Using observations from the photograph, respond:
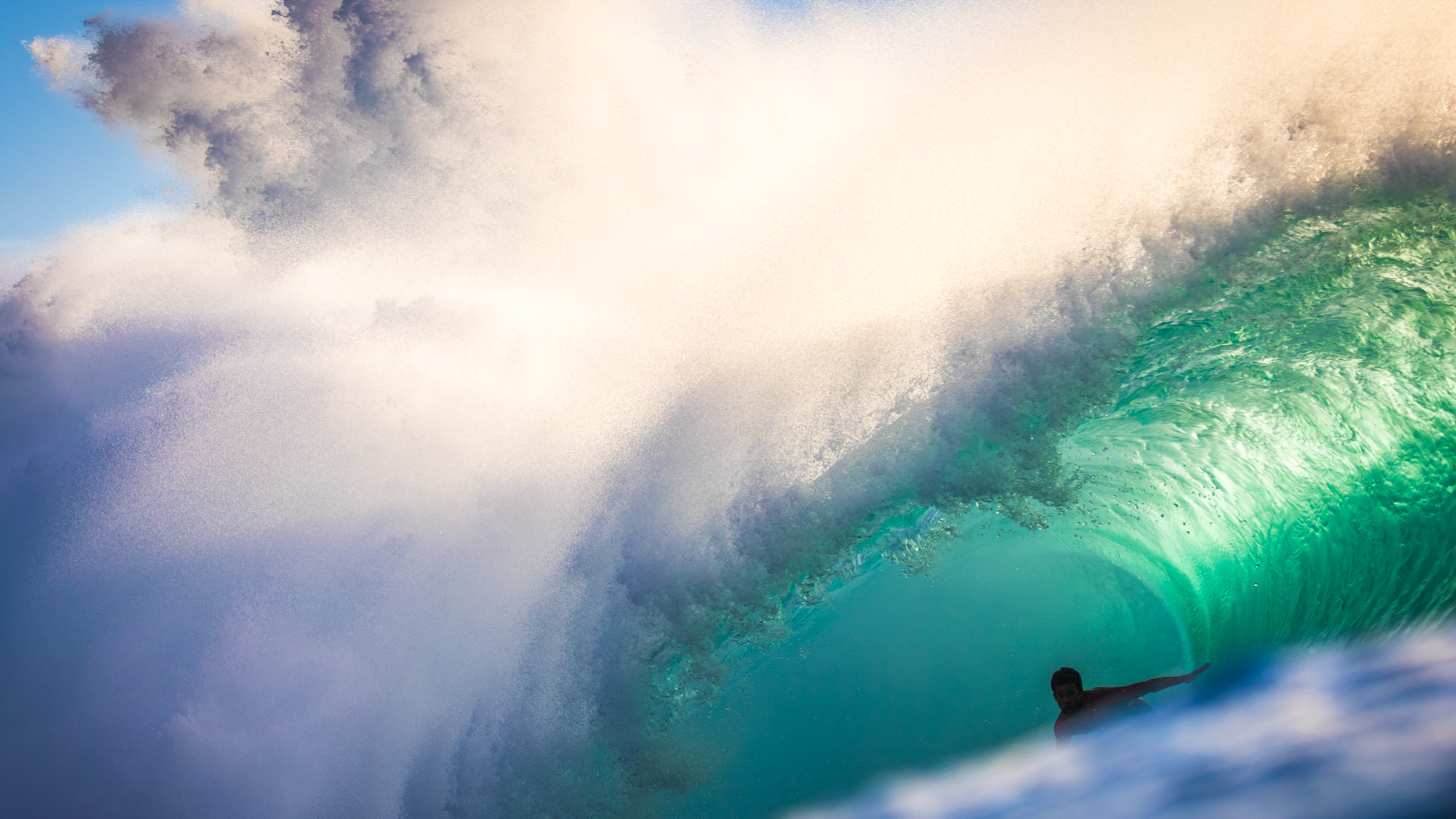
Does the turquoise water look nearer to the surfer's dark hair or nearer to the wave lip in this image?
the wave lip

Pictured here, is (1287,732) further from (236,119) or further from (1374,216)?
(236,119)

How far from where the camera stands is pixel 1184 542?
17.7ft

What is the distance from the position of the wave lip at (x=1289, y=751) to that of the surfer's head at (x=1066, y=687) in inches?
18.8

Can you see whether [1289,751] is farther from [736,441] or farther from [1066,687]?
[736,441]

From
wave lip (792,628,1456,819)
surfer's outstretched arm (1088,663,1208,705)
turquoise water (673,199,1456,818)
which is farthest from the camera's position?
turquoise water (673,199,1456,818)

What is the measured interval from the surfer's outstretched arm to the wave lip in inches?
14.8

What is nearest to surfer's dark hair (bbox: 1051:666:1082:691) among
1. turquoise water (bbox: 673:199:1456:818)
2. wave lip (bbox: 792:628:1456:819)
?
wave lip (bbox: 792:628:1456:819)

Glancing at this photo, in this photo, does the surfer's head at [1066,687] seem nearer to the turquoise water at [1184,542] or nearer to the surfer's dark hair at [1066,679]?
the surfer's dark hair at [1066,679]

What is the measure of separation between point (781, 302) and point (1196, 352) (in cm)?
290

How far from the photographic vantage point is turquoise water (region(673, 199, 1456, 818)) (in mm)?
3340

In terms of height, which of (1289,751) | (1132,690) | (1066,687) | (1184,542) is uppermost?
(1184,542)

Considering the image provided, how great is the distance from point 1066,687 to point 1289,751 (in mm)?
941

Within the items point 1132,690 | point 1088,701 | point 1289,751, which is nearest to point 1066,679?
point 1088,701

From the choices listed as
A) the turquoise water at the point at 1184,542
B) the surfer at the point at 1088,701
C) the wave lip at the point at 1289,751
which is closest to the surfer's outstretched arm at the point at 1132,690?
the surfer at the point at 1088,701
